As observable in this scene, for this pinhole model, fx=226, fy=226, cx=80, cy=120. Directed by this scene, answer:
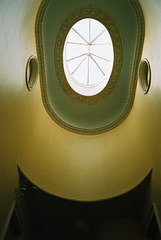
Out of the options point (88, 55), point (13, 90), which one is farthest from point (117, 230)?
point (88, 55)

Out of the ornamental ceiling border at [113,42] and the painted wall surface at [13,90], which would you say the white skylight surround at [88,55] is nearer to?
the ornamental ceiling border at [113,42]

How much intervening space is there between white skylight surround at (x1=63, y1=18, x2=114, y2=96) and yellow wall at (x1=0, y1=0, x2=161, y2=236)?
2.57 meters

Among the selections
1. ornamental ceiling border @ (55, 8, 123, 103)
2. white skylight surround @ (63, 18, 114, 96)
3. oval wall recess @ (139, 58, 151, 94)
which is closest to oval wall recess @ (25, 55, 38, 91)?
ornamental ceiling border @ (55, 8, 123, 103)

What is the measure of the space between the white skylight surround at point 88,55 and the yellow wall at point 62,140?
257cm

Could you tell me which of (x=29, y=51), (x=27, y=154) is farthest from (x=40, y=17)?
(x=27, y=154)

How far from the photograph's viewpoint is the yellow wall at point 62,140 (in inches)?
206

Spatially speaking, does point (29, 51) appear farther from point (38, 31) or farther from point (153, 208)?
point (153, 208)

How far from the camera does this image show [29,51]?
6699 millimetres

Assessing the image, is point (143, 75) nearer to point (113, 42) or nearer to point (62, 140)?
point (113, 42)

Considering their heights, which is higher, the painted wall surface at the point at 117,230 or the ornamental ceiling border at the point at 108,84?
the ornamental ceiling border at the point at 108,84

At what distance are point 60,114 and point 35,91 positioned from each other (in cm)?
160

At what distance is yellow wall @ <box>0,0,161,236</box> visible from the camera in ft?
17.2

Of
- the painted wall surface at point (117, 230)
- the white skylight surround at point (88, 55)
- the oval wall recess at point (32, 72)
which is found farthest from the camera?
the white skylight surround at point (88, 55)

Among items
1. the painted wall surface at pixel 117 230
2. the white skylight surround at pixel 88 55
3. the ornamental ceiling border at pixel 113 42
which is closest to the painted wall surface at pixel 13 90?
the ornamental ceiling border at pixel 113 42
